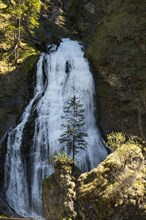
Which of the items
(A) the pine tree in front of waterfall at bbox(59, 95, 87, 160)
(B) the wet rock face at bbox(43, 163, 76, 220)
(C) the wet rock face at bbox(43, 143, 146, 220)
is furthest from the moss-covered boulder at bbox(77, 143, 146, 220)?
(A) the pine tree in front of waterfall at bbox(59, 95, 87, 160)

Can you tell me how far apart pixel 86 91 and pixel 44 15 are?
33390 millimetres

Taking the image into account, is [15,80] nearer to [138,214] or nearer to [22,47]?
[22,47]

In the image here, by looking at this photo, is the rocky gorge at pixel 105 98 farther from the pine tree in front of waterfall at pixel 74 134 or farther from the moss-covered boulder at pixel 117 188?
the pine tree in front of waterfall at pixel 74 134

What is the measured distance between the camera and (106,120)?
38625mm

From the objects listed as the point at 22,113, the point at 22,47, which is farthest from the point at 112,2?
the point at 22,113

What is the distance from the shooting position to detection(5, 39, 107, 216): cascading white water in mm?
33094

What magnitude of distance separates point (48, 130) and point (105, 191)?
1704 centimetres

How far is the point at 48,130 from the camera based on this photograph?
3684cm

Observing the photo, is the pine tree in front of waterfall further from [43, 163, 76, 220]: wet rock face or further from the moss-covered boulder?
the moss-covered boulder

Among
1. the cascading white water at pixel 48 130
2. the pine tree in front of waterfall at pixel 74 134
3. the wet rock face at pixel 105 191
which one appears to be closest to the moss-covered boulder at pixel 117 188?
the wet rock face at pixel 105 191

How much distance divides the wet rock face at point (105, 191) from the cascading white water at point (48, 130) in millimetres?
9110

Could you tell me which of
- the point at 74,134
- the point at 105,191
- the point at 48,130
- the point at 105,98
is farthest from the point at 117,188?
the point at 105,98

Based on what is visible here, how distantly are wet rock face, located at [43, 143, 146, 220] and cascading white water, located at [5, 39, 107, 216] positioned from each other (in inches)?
359

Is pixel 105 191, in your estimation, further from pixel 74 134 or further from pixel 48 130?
pixel 48 130
